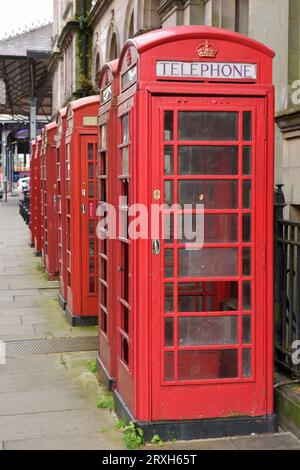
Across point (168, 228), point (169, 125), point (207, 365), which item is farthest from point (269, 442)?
point (169, 125)

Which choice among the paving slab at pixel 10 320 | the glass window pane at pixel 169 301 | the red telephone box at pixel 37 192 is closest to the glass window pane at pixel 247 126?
the glass window pane at pixel 169 301

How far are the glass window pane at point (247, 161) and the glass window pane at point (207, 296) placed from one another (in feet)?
2.62

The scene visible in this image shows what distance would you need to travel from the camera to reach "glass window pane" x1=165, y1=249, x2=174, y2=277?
4.90 m

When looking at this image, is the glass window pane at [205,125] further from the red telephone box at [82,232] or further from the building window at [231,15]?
the building window at [231,15]

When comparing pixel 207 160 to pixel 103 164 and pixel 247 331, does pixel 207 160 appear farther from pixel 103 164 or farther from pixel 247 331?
pixel 103 164

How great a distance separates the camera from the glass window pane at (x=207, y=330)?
4945mm

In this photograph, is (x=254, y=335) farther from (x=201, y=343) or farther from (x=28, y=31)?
(x=28, y=31)

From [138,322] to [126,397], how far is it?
2.56 ft

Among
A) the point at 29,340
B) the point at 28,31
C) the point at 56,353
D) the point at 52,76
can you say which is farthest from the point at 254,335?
the point at 28,31

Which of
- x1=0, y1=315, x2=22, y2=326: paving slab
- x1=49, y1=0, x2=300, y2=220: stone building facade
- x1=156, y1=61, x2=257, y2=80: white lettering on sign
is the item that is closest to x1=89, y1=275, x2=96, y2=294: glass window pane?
x1=0, y1=315, x2=22, y2=326: paving slab

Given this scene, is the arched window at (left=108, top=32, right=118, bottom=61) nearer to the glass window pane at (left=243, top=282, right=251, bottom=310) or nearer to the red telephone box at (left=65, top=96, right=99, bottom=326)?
the red telephone box at (left=65, top=96, right=99, bottom=326)

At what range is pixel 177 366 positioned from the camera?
495 centimetres

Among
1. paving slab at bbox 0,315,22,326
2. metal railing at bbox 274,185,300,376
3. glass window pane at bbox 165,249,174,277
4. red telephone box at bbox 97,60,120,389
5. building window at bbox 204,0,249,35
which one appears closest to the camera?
glass window pane at bbox 165,249,174,277

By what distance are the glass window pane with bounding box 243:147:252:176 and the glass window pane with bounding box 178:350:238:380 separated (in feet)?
4.24
